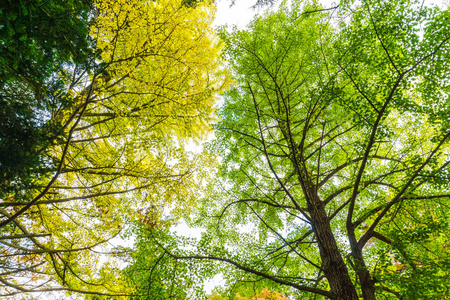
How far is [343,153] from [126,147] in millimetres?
4389

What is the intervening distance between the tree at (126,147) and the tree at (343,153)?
74cm

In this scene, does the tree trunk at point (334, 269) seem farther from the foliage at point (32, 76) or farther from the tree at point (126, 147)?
the foliage at point (32, 76)

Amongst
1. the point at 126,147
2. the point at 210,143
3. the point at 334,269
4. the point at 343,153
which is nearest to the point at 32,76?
the point at 126,147

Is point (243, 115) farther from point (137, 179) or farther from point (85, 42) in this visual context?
point (85, 42)

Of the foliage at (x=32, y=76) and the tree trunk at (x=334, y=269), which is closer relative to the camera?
the foliage at (x=32, y=76)

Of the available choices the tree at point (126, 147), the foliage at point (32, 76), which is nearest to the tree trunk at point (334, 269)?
the tree at point (126, 147)

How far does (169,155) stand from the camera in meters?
3.85

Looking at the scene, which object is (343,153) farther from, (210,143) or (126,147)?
(126,147)

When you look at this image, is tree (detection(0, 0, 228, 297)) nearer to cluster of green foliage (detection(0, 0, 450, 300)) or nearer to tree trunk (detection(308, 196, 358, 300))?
cluster of green foliage (detection(0, 0, 450, 300))

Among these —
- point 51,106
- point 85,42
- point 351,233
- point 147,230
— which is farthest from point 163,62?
point 351,233

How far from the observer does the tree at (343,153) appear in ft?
7.52

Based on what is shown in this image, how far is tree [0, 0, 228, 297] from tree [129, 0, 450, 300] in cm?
74

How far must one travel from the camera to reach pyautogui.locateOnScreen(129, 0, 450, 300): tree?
2.29 meters

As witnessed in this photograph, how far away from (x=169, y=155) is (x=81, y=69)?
1.90 metres
